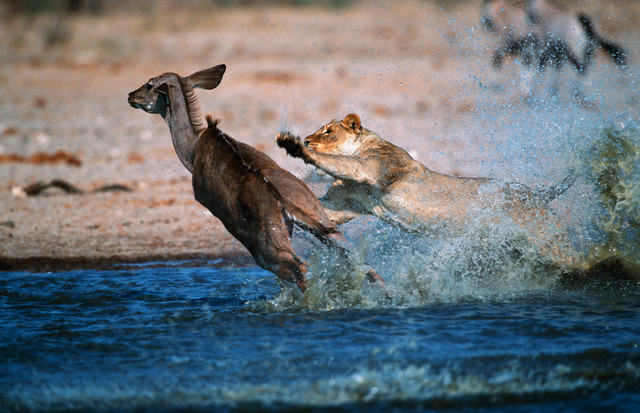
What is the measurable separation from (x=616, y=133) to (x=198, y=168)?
3.69 metres

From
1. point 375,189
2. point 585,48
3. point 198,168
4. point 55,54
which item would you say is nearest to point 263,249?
point 198,168

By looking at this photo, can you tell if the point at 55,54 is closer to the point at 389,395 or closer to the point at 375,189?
the point at 375,189

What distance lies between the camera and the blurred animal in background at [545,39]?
33.5ft

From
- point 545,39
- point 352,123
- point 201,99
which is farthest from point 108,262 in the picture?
point 201,99

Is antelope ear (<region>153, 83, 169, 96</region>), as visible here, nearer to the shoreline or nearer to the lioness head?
the lioness head

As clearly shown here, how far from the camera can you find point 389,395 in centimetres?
473

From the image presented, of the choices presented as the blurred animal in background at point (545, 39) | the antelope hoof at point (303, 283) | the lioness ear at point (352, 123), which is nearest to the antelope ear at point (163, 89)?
the lioness ear at point (352, 123)

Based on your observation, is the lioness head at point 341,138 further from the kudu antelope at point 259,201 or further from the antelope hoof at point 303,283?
the antelope hoof at point 303,283

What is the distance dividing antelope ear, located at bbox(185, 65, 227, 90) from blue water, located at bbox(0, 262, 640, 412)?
5.95 ft

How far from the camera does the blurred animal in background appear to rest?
10219mm

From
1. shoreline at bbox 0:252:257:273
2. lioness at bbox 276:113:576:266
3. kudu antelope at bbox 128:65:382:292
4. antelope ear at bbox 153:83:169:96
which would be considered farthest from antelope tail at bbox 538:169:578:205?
antelope ear at bbox 153:83:169:96

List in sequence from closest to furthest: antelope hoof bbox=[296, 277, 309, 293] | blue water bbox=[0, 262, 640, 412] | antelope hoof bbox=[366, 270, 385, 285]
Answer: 1. blue water bbox=[0, 262, 640, 412]
2. antelope hoof bbox=[296, 277, 309, 293]
3. antelope hoof bbox=[366, 270, 385, 285]

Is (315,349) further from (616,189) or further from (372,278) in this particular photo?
(616,189)

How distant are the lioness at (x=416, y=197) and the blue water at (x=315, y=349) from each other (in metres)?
0.56
